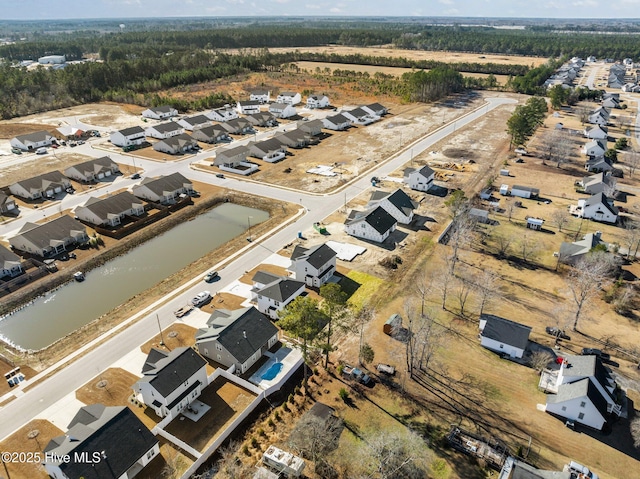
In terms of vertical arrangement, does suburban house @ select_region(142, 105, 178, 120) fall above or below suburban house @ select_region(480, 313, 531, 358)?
above

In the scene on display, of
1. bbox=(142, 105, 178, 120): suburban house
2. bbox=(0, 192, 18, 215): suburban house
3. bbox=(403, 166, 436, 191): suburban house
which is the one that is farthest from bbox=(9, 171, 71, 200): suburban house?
bbox=(403, 166, 436, 191): suburban house

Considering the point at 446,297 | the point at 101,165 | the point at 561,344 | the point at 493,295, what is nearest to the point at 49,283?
the point at 101,165

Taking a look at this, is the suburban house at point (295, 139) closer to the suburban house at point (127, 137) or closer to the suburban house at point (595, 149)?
the suburban house at point (127, 137)

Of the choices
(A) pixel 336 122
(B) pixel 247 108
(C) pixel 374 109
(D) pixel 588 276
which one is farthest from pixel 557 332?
(B) pixel 247 108

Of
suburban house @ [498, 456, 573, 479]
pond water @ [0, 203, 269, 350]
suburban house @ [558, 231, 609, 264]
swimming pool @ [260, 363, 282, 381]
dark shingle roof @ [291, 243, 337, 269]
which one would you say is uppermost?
dark shingle roof @ [291, 243, 337, 269]

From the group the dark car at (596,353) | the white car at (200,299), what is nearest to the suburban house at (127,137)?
the white car at (200,299)

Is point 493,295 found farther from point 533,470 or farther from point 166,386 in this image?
point 166,386

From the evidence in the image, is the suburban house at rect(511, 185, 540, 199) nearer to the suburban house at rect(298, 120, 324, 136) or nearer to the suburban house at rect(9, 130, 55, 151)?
the suburban house at rect(298, 120, 324, 136)
